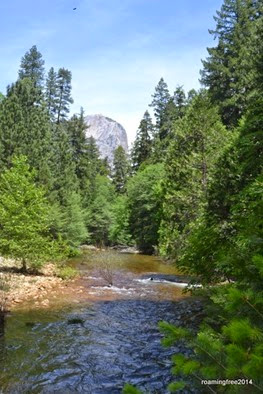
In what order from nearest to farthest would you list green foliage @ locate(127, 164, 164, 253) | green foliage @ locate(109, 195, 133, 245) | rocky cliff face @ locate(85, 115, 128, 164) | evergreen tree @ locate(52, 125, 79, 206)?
evergreen tree @ locate(52, 125, 79, 206)
green foliage @ locate(127, 164, 164, 253)
green foliage @ locate(109, 195, 133, 245)
rocky cliff face @ locate(85, 115, 128, 164)

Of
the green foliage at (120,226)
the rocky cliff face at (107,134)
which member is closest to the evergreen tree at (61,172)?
the green foliage at (120,226)

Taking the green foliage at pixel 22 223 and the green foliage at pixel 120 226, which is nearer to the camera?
the green foliage at pixel 22 223

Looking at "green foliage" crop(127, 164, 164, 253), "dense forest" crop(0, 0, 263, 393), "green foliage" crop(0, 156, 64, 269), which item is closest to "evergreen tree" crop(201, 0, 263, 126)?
"dense forest" crop(0, 0, 263, 393)

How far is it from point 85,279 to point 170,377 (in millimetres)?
11934

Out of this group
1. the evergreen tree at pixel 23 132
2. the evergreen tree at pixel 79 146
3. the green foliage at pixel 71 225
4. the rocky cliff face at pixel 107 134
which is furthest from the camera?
the rocky cliff face at pixel 107 134

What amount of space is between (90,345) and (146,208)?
104ft

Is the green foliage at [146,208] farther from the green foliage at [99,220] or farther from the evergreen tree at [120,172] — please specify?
the evergreen tree at [120,172]

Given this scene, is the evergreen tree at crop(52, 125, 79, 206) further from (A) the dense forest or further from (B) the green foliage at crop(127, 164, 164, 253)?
(B) the green foliage at crop(127, 164, 164, 253)

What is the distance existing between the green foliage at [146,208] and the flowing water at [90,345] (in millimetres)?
22825

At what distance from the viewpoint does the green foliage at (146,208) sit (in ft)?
127

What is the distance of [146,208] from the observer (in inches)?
1608

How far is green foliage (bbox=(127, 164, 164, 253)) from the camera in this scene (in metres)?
38.7

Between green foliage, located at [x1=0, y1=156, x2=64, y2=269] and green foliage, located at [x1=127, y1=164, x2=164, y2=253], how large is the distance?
64.7ft

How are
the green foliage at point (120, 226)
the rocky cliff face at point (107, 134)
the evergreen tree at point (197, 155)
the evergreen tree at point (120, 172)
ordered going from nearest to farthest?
the evergreen tree at point (197, 155), the green foliage at point (120, 226), the evergreen tree at point (120, 172), the rocky cliff face at point (107, 134)
